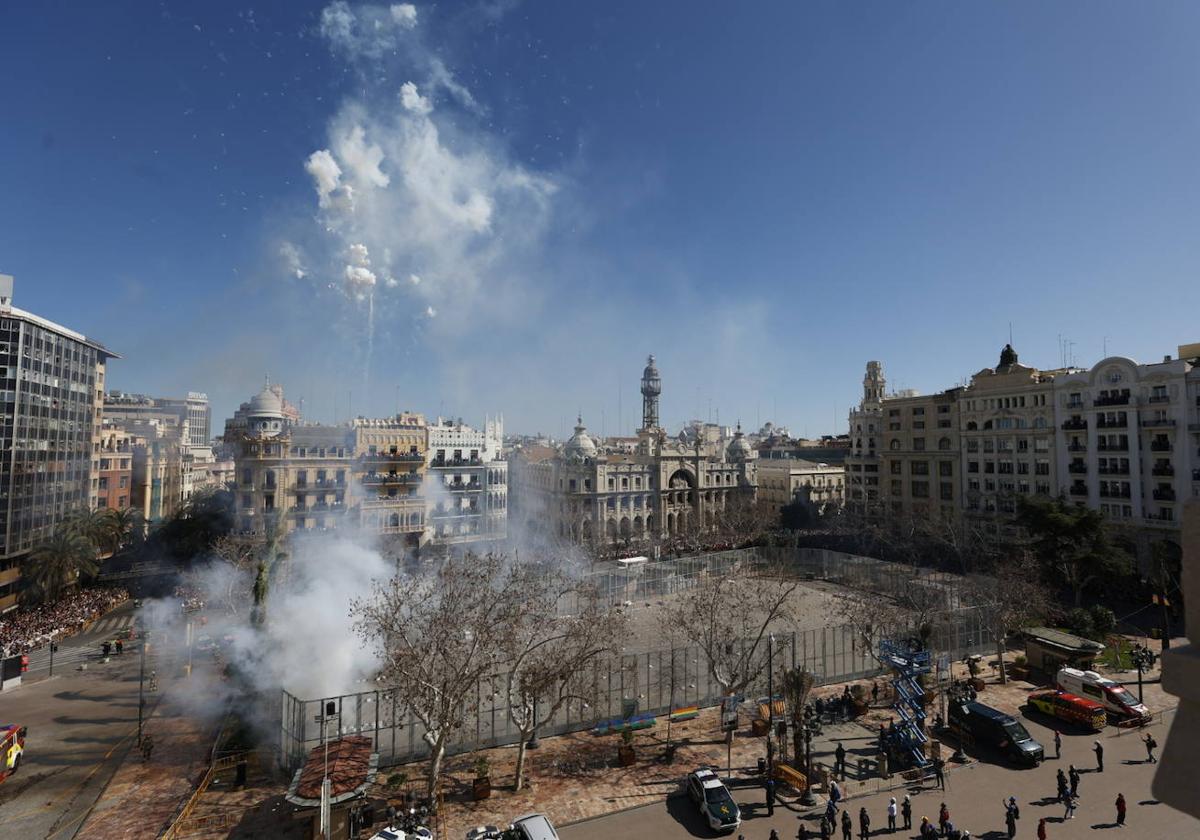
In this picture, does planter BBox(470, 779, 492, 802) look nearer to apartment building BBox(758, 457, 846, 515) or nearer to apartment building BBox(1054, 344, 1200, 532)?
apartment building BBox(1054, 344, 1200, 532)

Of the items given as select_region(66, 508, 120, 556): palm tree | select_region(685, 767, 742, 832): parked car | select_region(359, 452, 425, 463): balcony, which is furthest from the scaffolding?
select_region(66, 508, 120, 556): palm tree

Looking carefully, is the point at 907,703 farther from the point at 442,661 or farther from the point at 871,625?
the point at 442,661

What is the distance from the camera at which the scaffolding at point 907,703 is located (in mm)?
24516

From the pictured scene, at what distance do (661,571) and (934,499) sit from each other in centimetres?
3575

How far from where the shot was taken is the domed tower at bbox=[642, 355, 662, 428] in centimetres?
13362

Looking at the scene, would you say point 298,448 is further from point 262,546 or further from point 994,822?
point 994,822

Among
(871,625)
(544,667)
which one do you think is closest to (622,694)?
(544,667)

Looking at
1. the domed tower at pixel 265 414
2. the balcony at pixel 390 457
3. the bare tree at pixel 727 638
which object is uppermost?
the domed tower at pixel 265 414

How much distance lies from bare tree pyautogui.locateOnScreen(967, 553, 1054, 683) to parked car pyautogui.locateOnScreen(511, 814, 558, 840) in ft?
82.9

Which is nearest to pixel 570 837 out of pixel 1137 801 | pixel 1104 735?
pixel 1137 801

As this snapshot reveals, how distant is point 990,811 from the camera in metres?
21.2

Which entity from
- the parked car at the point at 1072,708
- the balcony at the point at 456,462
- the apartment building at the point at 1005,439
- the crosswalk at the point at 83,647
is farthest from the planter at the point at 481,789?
the apartment building at the point at 1005,439

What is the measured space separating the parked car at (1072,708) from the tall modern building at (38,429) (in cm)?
6598

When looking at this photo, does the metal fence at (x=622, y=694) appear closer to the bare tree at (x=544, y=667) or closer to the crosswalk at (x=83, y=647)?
the bare tree at (x=544, y=667)
